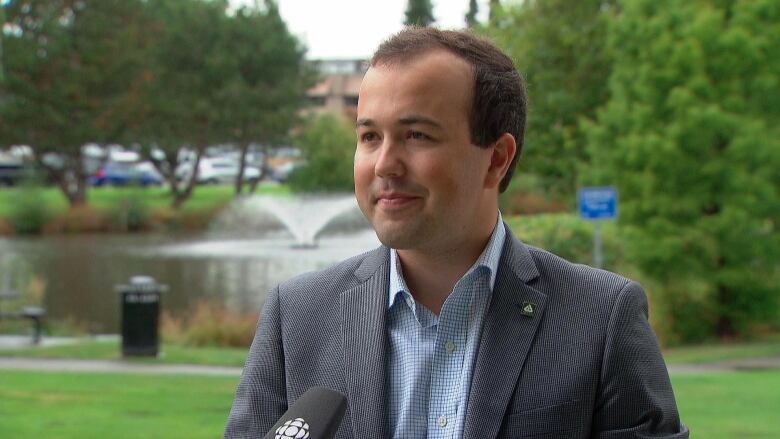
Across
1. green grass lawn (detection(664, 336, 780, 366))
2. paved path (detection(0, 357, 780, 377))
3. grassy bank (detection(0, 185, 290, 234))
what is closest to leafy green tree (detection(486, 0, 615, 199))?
green grass lawn (detection(664, 336, 780, 366))

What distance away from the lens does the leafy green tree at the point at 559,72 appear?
107ft

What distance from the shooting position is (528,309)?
2.05 meters

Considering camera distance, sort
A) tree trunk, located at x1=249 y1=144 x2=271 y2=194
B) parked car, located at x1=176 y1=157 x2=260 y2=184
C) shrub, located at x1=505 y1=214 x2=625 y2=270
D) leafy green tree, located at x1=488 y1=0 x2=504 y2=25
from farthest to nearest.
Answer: parked car, located at x1=176 y1=157 x2=260 y2=184 < tree trunk, located at x1=249 y1=144 x2=271 y2=194 < leafy green tree, located at x1=488 y1=0 x2=504 y2=25 < shrub, located at x1=505 y1=214 x2=625 y2=270

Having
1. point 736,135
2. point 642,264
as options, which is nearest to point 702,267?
point 642,264

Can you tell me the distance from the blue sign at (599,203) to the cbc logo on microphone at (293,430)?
54.3 feet

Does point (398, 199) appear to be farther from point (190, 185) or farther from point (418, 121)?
point (190, 185)

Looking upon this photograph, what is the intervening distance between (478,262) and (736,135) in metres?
18.3

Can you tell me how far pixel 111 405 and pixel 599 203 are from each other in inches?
387

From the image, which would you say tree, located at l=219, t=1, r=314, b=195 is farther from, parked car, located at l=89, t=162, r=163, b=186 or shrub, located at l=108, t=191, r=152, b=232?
parked car, located at l=89, t=162, r=163, b=186

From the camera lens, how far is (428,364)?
6.73ft

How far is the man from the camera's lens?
198 cm

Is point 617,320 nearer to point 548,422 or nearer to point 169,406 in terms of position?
point 548,422

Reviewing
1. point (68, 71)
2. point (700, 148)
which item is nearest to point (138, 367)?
point (700, 148)

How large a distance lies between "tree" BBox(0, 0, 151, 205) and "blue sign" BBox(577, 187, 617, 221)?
33.4 metres
